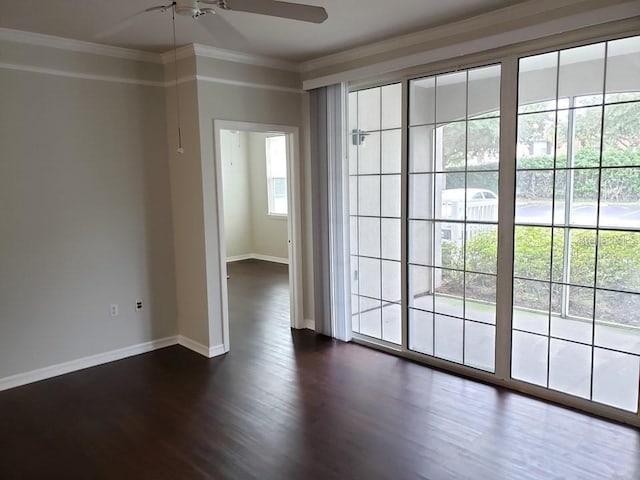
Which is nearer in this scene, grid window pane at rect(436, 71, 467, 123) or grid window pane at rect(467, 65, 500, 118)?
grid window pane at rect(467, 65, 500, 118)

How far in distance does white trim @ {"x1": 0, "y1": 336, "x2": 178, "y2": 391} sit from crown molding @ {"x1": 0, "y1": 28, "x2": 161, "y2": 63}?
105 inches

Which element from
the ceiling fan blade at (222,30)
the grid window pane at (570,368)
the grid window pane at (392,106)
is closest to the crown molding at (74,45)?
the ceiling fan blade at (222,30)

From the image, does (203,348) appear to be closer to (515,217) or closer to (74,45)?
(74,45)

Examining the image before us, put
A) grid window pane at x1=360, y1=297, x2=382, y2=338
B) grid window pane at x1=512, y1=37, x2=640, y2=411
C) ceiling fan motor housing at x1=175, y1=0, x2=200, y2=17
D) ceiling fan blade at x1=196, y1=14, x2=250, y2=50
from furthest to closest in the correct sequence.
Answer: grid window pane at x1=360, y1=297, x2=382, y2=338 < grid window pane at x1=512, y1=37, x2=640, y2=411 < ceiling fan blade at x1=196, y1=14, x2=250, y2=50 < ceiling fan motor housing at x1=175, y1=0, x2=200, y2=17

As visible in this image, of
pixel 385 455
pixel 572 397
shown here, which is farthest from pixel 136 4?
pixel 572 397

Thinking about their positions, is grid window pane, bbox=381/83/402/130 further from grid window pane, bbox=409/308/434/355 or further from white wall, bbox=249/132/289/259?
white wall, bbox=249/132/289/259

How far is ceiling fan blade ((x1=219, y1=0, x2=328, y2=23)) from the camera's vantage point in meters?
2.46

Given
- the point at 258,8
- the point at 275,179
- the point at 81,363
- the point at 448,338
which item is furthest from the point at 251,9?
the point at 275,179

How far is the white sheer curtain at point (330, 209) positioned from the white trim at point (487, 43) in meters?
0.20

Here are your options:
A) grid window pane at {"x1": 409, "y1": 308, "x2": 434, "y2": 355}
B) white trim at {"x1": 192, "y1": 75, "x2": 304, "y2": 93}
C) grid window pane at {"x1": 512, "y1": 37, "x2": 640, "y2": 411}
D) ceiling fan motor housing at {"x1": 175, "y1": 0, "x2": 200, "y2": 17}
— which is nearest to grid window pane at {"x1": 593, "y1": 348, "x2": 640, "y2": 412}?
grid window pane at {"x1": 512, "y1": 37, "x2": 640, "y2": 411}

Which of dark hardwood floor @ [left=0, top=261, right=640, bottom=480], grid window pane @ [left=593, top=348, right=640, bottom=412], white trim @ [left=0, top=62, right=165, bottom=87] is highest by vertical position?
white trim @ [left=0, top=62, right=165, bottom=87]

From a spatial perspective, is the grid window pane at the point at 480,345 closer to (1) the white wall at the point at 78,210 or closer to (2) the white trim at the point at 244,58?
(1) the white wall at the point at 78,210

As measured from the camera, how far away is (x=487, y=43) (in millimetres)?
3561

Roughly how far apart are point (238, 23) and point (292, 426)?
2.94m
